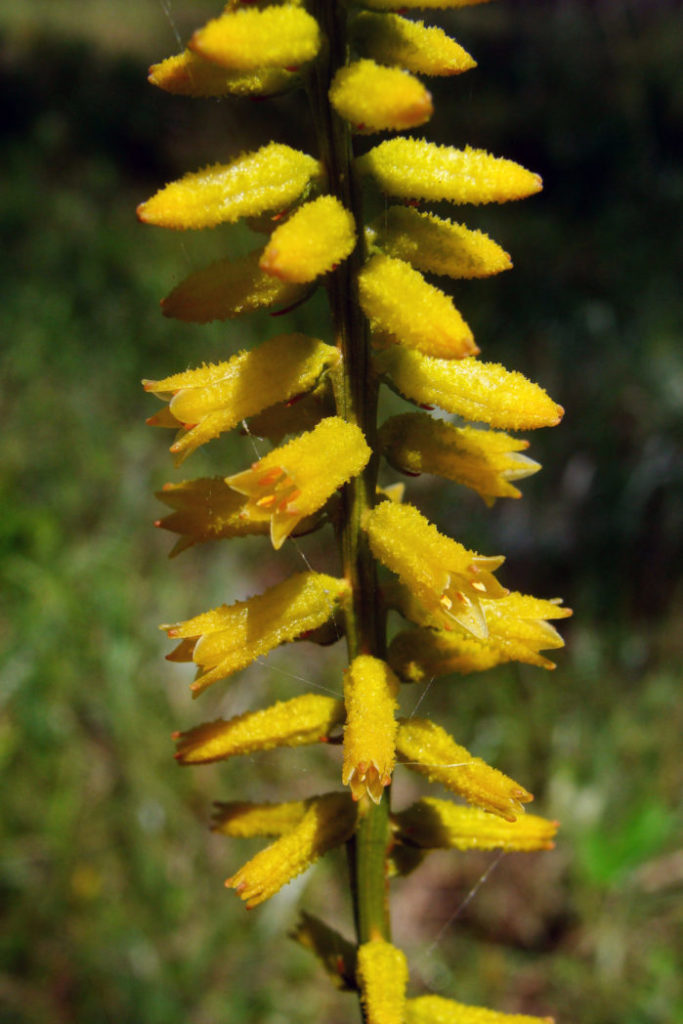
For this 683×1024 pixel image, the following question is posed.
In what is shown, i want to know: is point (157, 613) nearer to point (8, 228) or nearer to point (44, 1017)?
point (44, 1017)

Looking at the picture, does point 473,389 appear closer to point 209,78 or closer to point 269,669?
point 209,78

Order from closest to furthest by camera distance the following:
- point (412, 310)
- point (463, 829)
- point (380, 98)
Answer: point (380, 98)
point (412, 310)
point (463, 829)

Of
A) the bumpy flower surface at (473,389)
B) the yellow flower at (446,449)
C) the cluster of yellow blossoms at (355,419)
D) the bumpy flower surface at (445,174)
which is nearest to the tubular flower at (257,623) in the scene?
the cluster of yellow blossoms at (355,419)

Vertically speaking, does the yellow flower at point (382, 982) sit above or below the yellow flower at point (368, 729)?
below

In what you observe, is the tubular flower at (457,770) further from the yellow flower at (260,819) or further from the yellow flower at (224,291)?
the yellow flower at (224,291)

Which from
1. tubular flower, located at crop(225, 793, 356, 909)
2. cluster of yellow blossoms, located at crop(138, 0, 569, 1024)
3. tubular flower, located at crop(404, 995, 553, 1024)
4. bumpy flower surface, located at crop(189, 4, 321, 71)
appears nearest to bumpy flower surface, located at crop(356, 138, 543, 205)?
cluster of yellow blossoms, located at crop(138, 0, 569, 1024)

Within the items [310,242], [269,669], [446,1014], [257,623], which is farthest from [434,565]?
Result: [269,669]

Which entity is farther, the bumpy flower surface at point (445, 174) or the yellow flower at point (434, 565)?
the yellow flower at point (434, 565)
